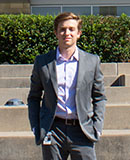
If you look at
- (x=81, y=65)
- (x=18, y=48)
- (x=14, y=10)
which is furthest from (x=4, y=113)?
(x=14, y=10)

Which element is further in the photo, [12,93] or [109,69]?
[109,69]

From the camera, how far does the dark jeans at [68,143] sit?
2.68 meters

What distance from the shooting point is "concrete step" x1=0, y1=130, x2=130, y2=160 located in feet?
14.5

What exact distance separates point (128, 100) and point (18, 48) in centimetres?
347

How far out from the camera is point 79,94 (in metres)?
2.68

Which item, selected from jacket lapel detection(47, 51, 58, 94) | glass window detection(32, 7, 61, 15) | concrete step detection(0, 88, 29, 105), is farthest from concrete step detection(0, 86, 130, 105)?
glass window detection(32, 7, 61, 15)

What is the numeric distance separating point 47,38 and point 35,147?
496 cm

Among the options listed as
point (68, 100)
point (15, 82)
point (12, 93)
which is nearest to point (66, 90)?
point (68, 100)

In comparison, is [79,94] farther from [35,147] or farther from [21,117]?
[21,117]

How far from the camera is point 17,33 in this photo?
8.92 m

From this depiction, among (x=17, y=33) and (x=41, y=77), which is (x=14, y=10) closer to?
(x=17, y=33)

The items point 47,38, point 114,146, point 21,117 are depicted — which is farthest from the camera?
point 47,38

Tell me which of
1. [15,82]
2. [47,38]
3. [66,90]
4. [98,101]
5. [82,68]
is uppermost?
[47,38]

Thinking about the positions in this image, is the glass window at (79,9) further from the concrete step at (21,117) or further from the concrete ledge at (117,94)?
the concrete step at (21,117)
